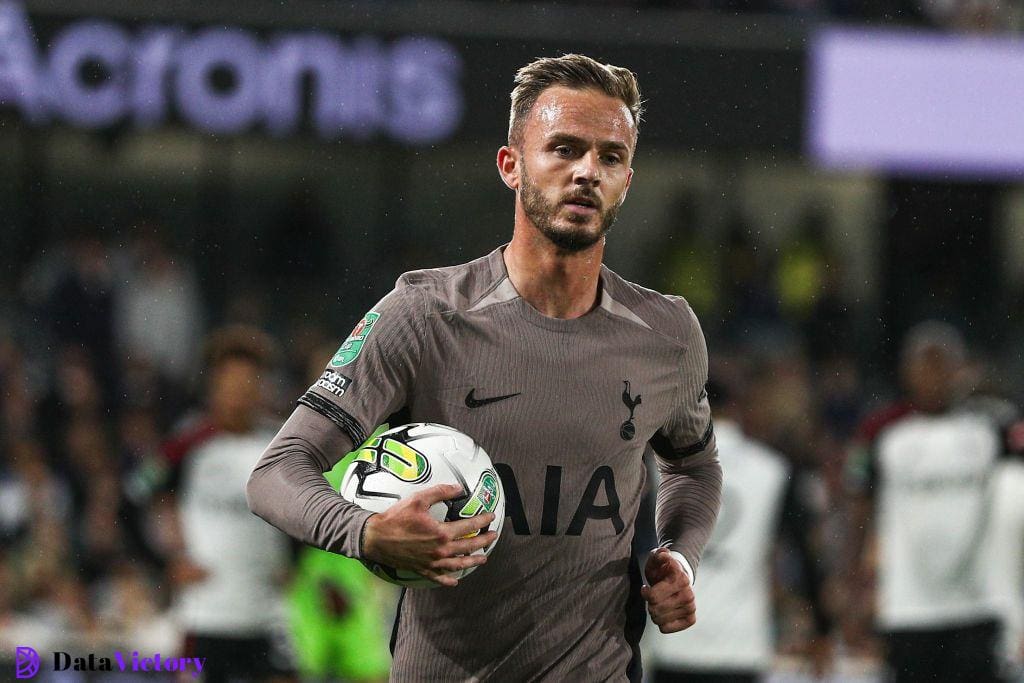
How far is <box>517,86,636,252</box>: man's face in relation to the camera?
3078mm

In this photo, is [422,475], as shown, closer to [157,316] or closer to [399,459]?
[399,459]

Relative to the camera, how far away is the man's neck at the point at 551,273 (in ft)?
10.4

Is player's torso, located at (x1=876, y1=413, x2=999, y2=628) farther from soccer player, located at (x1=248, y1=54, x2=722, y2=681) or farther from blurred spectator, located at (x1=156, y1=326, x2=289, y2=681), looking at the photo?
soccer player, located at (x1=248, y1=54, x2=722, y2=681)

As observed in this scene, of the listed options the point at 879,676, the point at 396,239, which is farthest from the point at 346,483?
the point at 396,239

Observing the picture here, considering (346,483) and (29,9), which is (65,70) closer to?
(29,9)

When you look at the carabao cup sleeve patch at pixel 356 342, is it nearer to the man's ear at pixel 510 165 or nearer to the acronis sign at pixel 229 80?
the man's ear at pixel 510 165

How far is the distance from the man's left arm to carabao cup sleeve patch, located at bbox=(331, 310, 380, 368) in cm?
72

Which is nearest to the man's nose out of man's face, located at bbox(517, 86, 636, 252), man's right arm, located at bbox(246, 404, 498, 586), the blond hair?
man's face, located at bbox(517, 86, 636, 252)

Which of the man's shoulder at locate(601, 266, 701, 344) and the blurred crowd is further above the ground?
the man's shoulder at locate(601, 266, 701, 344)

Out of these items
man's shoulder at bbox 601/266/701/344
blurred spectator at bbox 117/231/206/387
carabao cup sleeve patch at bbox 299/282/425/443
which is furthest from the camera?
blurred spectator at bbox 117/231/206/387

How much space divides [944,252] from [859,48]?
7.71 ft

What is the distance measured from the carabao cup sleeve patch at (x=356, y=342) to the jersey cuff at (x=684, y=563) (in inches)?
31.9

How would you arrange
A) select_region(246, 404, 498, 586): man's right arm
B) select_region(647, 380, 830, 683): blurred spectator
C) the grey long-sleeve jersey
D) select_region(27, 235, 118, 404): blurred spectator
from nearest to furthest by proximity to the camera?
select_region(246, 404, 498, 586): man's right arm
the grey long-sleeve jersey
select_region(647, 380, 830, 683): blurred spectator
select_region(27, 235, 118, 404): blurred spectator

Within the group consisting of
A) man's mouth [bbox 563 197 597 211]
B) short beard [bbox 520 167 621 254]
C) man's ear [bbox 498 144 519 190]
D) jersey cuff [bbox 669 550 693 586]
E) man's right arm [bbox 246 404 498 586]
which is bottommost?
jersey cuff [bbox 669 550 693 586]
